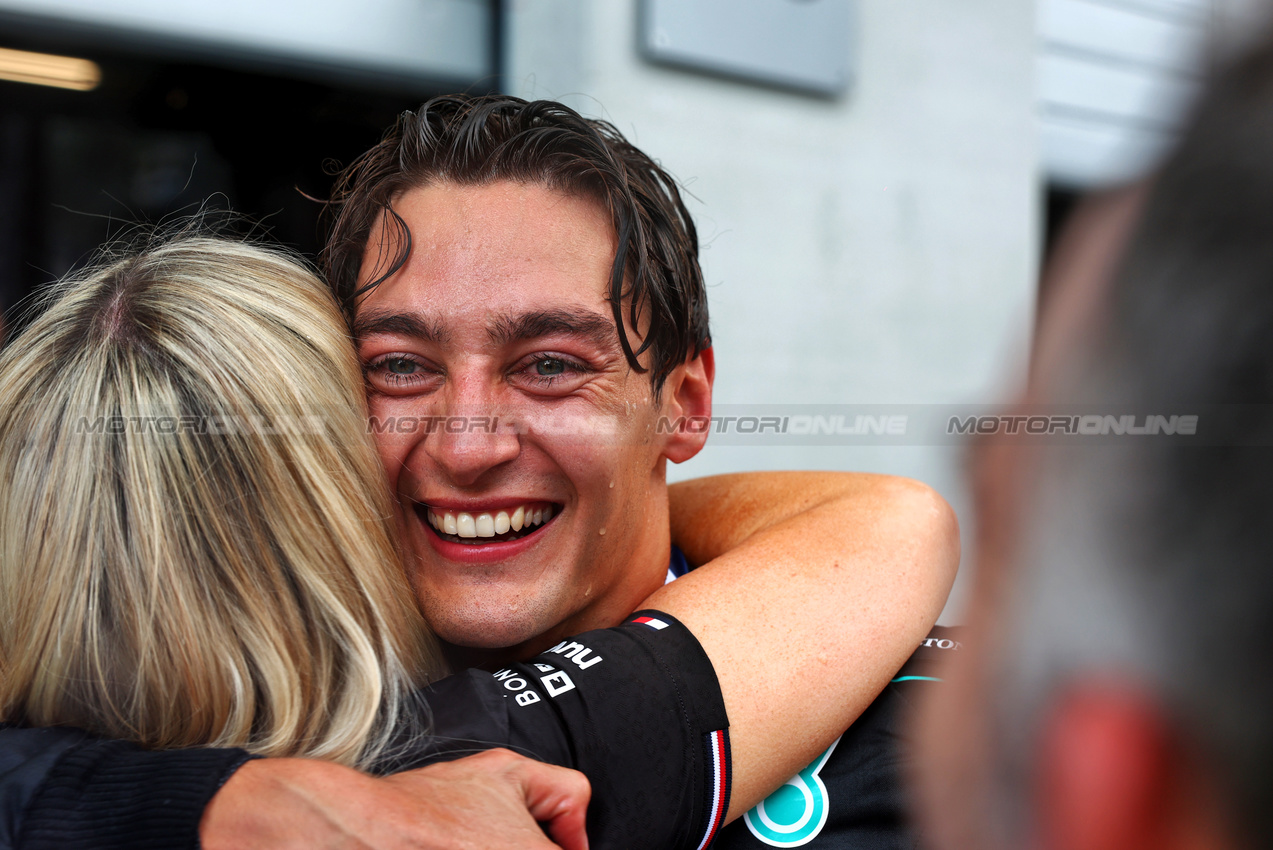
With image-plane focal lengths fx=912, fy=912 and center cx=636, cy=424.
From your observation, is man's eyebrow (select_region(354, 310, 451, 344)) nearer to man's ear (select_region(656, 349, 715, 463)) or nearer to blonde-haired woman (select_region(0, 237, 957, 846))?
blonde-haired woman (select_region(0, 237, 957, 846))

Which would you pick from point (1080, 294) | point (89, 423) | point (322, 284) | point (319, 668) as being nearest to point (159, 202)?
point (322, 284)

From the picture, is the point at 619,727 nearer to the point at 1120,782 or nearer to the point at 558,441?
the point at 558,441

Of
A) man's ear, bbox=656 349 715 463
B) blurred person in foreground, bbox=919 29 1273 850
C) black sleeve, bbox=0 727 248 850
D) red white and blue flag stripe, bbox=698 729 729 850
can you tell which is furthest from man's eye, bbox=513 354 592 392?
blurred person in foreground, bbox=919 29 1273 850

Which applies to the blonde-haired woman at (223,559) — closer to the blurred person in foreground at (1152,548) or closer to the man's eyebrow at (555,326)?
the man's eyebrow at (555,326)

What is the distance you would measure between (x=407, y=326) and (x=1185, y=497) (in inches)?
44.6

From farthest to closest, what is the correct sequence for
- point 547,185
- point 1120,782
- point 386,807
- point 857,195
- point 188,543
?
point 857,195
point 547,185
point 188,543
point 386,807
point 1120,782

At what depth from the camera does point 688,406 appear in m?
1.71

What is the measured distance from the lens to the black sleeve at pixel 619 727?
1042 mm

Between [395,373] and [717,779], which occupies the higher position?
[395,373]

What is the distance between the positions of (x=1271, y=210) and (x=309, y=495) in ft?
3.40

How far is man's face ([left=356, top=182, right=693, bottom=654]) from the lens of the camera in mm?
1342

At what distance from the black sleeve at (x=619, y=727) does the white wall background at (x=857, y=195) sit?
1980mm

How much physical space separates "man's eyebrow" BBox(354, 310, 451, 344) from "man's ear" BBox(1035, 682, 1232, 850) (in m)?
1.08

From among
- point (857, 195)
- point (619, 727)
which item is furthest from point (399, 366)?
point (857, 195)
